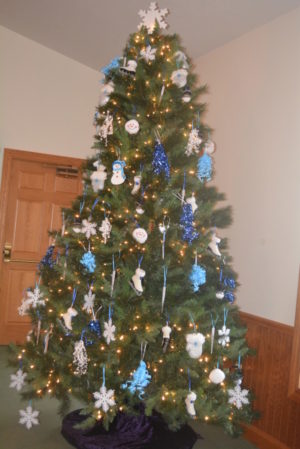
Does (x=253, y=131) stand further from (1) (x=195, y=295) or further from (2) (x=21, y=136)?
(2) (x=21, y=136)

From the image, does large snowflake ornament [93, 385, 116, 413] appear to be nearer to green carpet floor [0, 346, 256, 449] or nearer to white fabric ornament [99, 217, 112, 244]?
green carpet floor [0, 346, 256, 449]

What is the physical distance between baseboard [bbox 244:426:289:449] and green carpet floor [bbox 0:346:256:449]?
0.11ft

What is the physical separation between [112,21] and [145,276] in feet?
7.02

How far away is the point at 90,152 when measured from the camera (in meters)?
4.43

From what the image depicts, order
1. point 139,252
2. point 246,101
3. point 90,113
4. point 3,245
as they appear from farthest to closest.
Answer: point 90,113, point 3,245, point 246,101, point 139,252

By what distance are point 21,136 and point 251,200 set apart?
2.46 meters

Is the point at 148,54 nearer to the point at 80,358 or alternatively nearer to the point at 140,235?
the point at 140,235

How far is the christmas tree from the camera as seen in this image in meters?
1.98

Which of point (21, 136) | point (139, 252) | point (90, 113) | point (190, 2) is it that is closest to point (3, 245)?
point (21, 136)

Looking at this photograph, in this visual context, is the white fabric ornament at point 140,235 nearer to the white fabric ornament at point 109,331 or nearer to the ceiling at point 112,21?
the white fabric ornament at point 109,331

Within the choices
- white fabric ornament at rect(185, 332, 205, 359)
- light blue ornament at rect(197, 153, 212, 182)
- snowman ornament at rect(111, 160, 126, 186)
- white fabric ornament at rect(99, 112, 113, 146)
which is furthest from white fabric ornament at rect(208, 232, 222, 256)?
white fabric ornament at rect(99, 112, 113, 146)

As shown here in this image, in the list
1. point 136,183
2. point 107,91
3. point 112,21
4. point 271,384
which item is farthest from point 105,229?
point 112,21

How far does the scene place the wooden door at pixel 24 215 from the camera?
4.10 m

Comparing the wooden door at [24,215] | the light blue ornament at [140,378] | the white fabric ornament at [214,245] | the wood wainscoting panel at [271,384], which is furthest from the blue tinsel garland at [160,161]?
the wooden door at [24,215]
